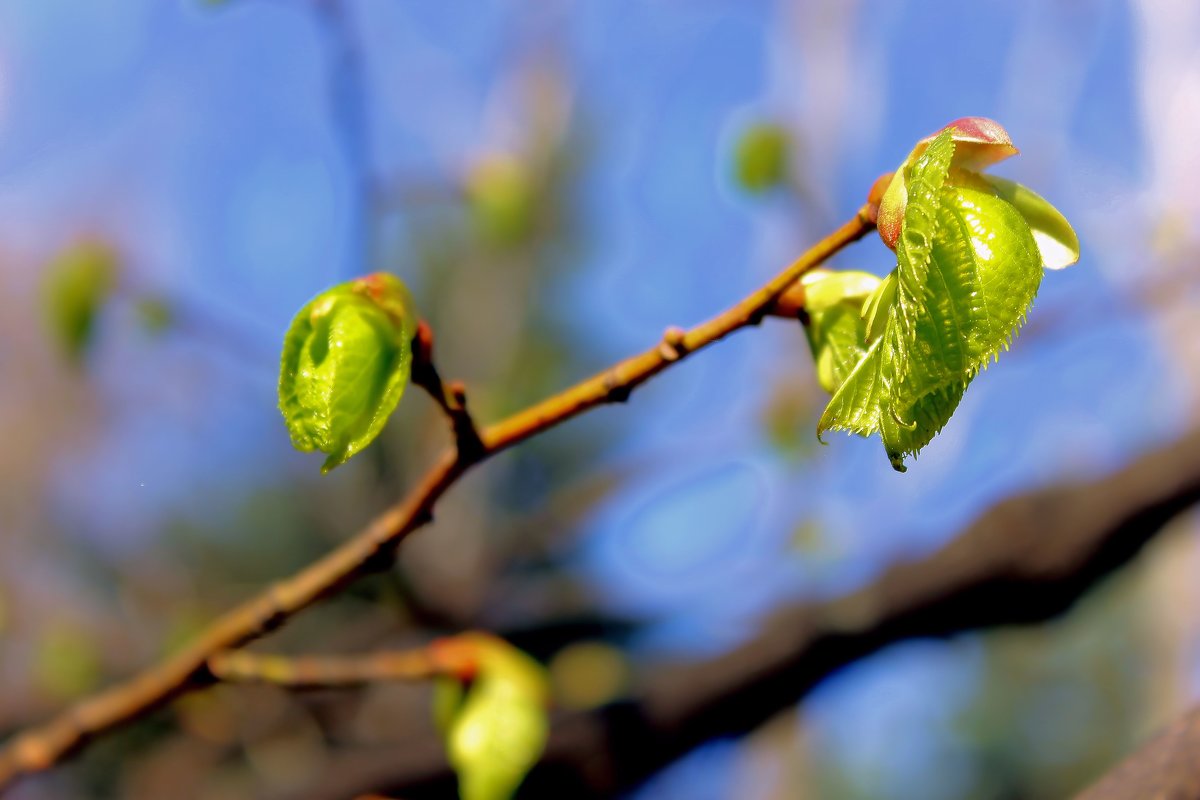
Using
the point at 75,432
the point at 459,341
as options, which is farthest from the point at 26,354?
the point at 459,341

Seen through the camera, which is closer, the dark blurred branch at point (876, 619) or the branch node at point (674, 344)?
the branch node at point (674, 344)

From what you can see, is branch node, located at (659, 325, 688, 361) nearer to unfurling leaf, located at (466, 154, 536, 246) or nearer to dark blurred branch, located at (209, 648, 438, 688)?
dark blurred branch, located at (209, 648, 438, 688)

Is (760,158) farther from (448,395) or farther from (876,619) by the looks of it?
(448,395)

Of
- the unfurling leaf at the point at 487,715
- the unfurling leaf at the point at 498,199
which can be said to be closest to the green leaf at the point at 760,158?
the unfurling leaf at the point at 498,199

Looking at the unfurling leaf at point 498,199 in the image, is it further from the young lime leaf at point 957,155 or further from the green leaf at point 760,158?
the young lime leaf at point 957,155

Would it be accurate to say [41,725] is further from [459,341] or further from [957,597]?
[957,597]

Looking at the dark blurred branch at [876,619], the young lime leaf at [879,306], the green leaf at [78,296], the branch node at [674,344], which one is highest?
the young lime leaf at [879,306]

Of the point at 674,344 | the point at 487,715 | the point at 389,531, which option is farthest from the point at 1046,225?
the point at 487,715
